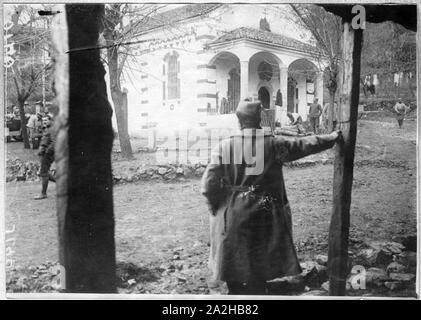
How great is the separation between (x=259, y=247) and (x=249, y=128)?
51.9 inches

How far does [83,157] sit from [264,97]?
215 cm

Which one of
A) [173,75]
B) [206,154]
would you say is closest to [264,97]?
[206,154]

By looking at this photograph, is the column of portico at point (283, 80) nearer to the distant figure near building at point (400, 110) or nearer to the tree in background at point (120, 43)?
the distant figure near building at point (400, 110)

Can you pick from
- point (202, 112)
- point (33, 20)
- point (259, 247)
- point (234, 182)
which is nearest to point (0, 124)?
point (33, 20)

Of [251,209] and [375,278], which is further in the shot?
[375,278]

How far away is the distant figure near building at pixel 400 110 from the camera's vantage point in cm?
525

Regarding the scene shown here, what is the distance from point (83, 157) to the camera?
4961mm

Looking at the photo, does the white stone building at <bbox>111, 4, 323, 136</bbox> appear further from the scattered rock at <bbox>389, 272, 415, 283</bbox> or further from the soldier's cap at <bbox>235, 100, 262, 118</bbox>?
the scattered rock at <bbox>389, 272, 415, 283</bbox>

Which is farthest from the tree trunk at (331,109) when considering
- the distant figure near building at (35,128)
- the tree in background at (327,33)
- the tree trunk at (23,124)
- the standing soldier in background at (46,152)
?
the tree trunk at (23,124)

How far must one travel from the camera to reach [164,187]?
5180 mm

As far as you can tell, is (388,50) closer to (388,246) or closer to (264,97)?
(264,97)

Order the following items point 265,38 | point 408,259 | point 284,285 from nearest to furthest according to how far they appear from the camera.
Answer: point 284,285
point 408,259
point 265,38

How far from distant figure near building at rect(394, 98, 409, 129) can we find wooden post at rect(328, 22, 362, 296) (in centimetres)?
57

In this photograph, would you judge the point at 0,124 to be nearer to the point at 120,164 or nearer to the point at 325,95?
the point at 120,164
